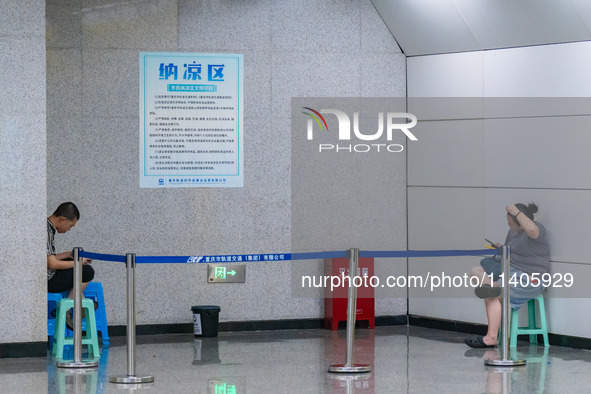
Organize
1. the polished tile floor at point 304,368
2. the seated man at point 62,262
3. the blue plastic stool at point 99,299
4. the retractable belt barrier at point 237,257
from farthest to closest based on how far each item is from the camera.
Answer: the blue plastic stool at point 99,299 → the seated man at point 62,262 → the retractable belt barrier at point 237,257 → the polished tile floor at point 304,368

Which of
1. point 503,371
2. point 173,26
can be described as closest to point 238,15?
point 173,26

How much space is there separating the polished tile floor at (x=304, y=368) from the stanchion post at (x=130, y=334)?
0.10 m

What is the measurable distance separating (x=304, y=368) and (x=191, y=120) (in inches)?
121

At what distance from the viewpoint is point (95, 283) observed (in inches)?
379

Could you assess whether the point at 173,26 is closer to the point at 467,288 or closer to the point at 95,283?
the point at 95,283

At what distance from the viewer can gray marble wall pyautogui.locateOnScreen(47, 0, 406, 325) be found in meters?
10.1

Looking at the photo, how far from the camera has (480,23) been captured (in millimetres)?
9922

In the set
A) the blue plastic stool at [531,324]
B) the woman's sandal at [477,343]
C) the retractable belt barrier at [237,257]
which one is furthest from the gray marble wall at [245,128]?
the retractable belt barrier at [237,257]

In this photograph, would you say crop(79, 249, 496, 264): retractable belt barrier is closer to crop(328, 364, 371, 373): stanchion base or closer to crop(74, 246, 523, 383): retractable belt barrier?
crop(74, 246, 523, 383): retractable belt barrier

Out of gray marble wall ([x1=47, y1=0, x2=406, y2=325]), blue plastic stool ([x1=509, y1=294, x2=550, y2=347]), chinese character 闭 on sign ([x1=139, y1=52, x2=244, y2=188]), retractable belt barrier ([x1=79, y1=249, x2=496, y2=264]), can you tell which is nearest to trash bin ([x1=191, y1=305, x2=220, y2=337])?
gray marble wall ([x1=47, y1=0, x2=406, y2=325])

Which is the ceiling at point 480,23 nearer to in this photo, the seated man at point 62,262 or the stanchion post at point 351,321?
Answer: the stanchion post at point 351,321

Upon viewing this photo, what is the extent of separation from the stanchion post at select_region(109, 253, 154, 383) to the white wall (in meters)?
3.88

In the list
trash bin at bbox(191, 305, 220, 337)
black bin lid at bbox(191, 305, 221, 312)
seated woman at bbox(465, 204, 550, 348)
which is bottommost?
trash bin at bbox(191, 305, 220, 337)

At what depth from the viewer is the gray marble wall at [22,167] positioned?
8578 mm
